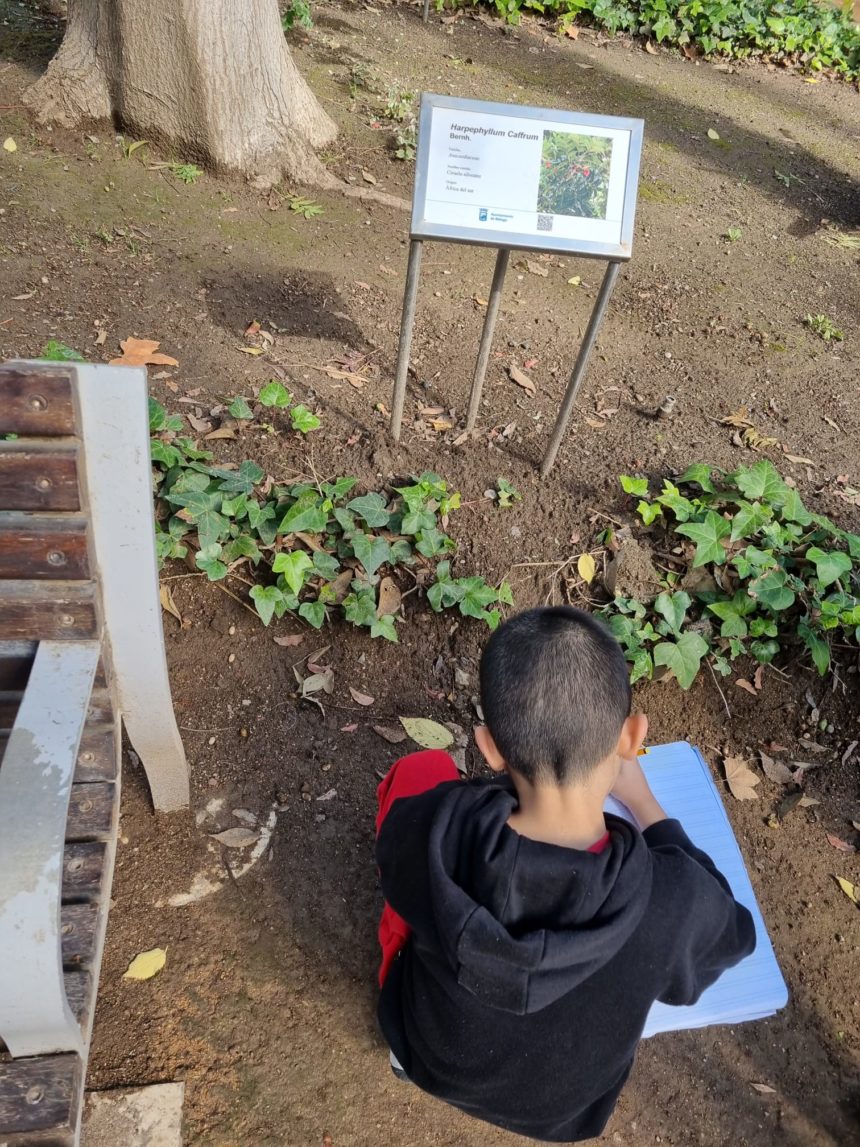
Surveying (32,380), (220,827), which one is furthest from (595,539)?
(32,380)

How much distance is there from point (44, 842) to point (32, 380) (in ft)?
2.68

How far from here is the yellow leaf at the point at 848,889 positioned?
2713mm

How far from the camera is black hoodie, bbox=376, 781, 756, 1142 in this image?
4.53ft

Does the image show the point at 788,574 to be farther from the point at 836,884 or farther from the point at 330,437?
the point at 330,437

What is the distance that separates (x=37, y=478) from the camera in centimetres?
161

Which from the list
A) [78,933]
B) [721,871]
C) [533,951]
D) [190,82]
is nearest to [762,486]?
[721,871]

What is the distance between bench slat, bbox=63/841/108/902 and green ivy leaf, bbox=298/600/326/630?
1.25 m

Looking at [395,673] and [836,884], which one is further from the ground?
[395,673]

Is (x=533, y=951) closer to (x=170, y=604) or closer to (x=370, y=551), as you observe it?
(x=370, y=551)

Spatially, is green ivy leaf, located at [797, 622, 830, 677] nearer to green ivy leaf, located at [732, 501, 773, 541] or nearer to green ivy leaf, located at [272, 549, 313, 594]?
green ivy leaf, located at [732, 501, 773, 541]

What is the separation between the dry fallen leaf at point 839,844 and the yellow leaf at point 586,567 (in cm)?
121

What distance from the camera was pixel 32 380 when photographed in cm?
154

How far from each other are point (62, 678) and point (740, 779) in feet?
7.48

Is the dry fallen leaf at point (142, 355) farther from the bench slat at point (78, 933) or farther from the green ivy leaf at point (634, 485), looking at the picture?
the bench slat at point (78, 933)
